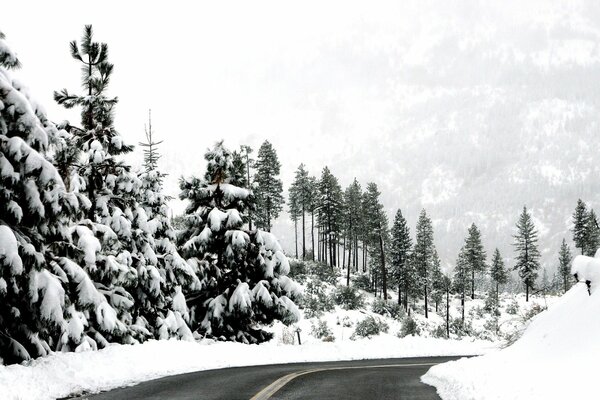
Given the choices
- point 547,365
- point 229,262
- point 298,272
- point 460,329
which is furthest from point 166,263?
point 460,329

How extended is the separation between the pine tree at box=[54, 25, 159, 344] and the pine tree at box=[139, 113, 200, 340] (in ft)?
5.30

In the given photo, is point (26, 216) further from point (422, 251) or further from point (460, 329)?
point (422, 251)

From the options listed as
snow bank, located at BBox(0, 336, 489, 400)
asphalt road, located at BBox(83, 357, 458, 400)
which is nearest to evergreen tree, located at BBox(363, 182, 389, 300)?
snow bank, located at BBox(0, 336, 489, 400)

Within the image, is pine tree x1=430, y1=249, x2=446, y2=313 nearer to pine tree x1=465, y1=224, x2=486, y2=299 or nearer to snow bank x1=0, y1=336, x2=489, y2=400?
pine tree x1=465, y1=224, x2=486, y2=299

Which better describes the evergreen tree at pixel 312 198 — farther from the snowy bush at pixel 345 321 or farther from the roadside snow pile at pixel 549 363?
the roadside snow pile at pixel 549 363

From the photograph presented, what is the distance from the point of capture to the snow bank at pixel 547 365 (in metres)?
6.76

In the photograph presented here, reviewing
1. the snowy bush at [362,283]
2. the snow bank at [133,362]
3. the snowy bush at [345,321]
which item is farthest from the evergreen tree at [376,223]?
the snow bank at [133,362]

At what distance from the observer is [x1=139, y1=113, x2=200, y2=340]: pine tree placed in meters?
21.0

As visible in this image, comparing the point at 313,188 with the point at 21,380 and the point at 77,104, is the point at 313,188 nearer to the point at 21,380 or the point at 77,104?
the point at 77,104

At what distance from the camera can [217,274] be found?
23672 mm

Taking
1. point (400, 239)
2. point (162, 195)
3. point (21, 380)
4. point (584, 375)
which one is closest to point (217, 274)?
point (162, 195)

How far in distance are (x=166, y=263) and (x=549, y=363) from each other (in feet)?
53.5

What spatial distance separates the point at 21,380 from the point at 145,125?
1667cm

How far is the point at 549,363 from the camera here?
26.8ft
